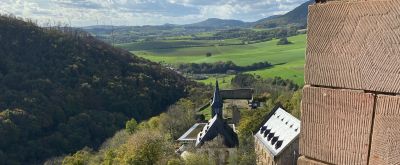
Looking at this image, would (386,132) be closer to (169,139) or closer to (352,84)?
(352,84)

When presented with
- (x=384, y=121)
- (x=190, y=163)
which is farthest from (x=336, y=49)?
(x=190, y=163)

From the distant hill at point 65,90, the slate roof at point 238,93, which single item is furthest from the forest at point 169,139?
the distant hill at point 65,90

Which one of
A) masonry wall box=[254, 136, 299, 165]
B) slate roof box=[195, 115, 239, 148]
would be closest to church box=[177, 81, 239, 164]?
slate roof box=[195, 115, 239, 148]

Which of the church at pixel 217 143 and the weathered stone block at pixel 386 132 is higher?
the weathered stone block at pixel 386 132

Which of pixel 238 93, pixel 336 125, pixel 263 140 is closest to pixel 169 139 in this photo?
pixel 263 140

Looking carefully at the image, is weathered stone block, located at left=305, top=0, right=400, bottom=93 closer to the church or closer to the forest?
the forest

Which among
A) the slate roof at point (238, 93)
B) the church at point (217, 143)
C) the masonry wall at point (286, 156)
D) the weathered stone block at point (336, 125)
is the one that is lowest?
the slate roof at point (238, 93)

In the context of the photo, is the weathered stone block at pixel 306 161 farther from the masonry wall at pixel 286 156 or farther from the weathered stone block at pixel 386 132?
the masonry wall at pixel 286 156
